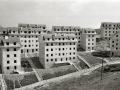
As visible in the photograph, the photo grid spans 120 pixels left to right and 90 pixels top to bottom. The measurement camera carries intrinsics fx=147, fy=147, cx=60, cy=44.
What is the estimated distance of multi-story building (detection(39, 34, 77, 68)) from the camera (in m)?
56.3

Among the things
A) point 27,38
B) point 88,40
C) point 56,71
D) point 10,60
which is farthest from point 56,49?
point 88,40

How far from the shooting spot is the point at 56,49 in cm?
5797

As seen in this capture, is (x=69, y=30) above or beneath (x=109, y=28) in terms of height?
beneath

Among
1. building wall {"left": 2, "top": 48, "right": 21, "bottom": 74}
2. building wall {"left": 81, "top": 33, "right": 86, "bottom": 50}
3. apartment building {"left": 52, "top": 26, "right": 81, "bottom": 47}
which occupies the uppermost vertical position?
apartment building {"left": 52, "top": 26, "right": 81, "bottom": 47}

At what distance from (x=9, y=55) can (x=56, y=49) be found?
17.8 meters

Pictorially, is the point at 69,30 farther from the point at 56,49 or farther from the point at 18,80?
the point at 18,80

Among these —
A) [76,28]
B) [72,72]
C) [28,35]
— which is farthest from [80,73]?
[76,28]

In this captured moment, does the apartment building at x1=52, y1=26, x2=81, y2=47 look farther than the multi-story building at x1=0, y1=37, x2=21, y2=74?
Yes

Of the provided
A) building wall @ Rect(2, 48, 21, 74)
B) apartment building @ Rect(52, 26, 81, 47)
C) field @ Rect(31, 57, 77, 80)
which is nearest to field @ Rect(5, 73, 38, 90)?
field @ Rect(31, 57, 77, 80)

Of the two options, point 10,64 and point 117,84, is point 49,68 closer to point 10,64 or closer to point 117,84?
point 10,64

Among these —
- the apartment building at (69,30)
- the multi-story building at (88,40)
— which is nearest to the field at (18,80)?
the multi-story building at (88,40)

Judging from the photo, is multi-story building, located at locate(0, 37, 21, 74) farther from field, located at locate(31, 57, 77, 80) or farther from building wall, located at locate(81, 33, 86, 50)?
building wall, located at locate(81, 33, 86, 50)

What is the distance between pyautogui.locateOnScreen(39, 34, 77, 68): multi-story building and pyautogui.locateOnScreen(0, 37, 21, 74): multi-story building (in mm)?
10323

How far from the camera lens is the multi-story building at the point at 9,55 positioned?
162 ft
